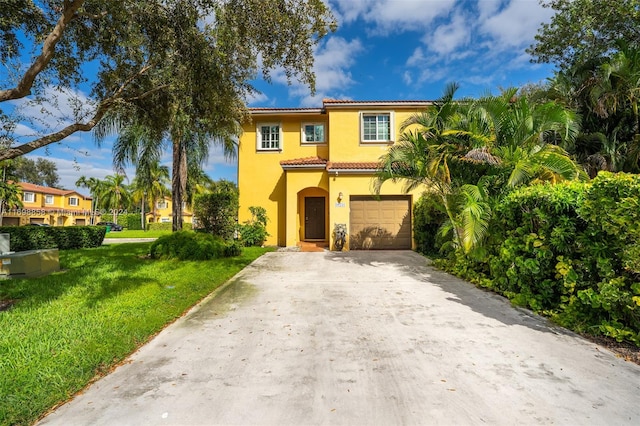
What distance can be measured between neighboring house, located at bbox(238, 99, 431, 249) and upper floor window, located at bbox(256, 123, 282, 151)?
0.05 m

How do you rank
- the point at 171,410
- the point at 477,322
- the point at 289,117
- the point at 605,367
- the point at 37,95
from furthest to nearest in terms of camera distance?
the point at 289,117, the point at 37,95, the point at 477,322, the point at 605,367, the point at 171,410

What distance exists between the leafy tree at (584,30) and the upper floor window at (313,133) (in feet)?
37.5

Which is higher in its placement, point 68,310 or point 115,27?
point 115,27

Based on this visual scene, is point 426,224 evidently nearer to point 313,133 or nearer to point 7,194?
point 313,133

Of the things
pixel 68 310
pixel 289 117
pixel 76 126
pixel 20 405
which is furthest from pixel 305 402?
pixel 289 117

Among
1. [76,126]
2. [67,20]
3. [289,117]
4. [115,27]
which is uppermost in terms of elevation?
[289,117]

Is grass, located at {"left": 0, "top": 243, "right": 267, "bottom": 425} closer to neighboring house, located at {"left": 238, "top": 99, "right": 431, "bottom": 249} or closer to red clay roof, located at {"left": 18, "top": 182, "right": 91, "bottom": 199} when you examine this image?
neighboring house, located at {"left": 238, "top": 99, "right": 431, "bottom": 249}

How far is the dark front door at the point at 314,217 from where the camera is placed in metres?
17.2

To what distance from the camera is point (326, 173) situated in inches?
591

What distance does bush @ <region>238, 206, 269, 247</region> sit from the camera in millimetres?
15508

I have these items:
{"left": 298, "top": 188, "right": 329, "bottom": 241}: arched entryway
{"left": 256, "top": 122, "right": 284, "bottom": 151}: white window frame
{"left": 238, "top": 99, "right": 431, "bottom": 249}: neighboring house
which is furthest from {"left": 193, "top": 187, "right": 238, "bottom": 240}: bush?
{"left": 298, "top": 188, "right": 329, "bottom": 241}: arched entryway

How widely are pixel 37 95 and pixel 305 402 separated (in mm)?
8997

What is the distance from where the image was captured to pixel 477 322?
198 inches

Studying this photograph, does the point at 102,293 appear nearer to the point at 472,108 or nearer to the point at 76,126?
the point at 76,126
